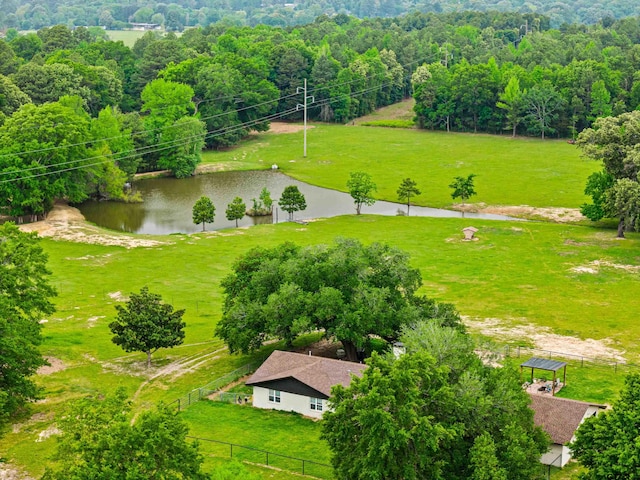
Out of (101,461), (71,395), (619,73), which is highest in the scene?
(619,73)

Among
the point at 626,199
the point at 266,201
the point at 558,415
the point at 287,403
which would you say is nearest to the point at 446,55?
the point at 266,201

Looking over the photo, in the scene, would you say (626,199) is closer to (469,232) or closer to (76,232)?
(469,232)

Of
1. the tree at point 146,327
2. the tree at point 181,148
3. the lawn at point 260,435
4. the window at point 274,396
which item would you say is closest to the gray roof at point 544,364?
the lawn at point 260,435

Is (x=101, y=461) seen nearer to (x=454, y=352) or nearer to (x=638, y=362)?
(x=454, y=352)

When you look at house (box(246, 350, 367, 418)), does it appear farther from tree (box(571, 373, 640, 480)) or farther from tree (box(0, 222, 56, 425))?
tree (box(571, 373, 640, 480))

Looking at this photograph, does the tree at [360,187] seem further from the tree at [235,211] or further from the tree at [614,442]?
the tree at [614,442]

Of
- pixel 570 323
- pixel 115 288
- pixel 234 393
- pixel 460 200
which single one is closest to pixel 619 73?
pixel 460 200

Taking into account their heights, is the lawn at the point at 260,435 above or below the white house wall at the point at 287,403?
below
